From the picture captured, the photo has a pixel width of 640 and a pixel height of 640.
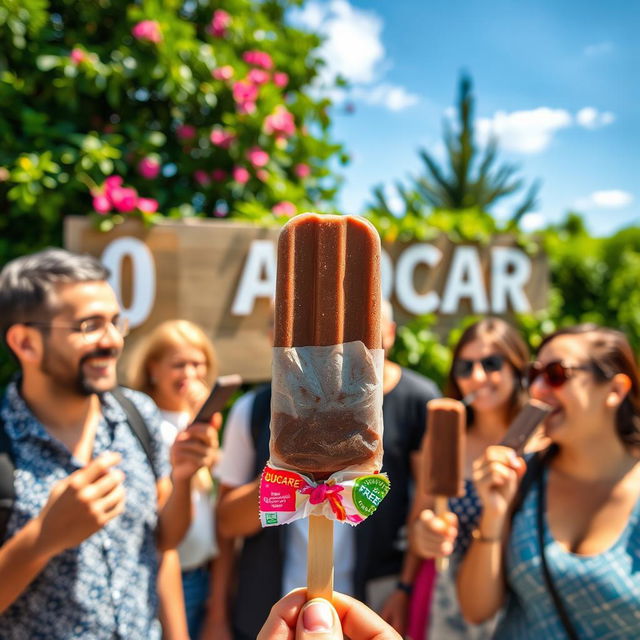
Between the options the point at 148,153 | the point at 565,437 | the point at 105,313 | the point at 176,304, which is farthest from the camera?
the point at 148,153

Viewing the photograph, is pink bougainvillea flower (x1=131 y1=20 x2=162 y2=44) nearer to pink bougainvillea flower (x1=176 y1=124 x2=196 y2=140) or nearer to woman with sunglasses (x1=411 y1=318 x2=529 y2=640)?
pink bougainvillea flower (x1=176 y1=124 x2=196 y2=140)

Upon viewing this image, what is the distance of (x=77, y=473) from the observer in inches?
73.8

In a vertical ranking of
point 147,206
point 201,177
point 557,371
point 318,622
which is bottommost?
point 318,622

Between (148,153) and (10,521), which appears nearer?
(10,521)

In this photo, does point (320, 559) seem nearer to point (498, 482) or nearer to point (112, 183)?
point (498, 482)

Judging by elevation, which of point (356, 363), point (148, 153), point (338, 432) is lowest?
point (338, 432)

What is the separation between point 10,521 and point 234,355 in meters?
2.89

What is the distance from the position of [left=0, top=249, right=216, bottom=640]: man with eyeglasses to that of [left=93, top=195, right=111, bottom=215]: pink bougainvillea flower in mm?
2416

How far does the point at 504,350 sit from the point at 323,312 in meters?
1.96

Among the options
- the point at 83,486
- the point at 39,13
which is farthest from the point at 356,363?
the point at 39,13

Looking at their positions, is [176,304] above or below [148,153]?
below

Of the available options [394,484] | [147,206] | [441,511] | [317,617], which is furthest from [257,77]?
[317,617]

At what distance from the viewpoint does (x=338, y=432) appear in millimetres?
1434

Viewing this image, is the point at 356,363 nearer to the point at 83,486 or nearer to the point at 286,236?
the point at 286,236
